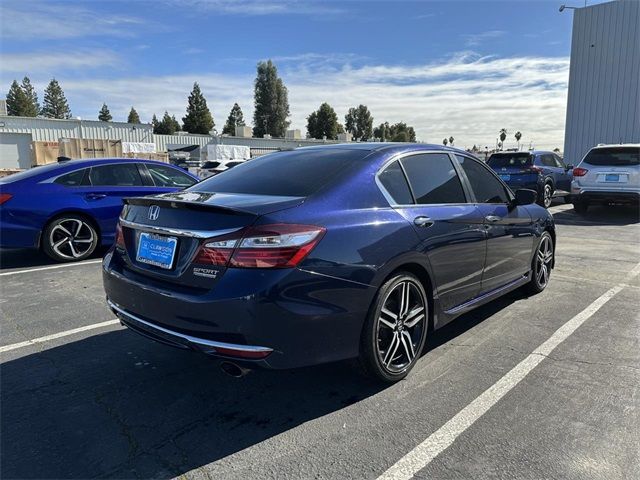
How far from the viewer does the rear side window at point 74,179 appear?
6.84 meters

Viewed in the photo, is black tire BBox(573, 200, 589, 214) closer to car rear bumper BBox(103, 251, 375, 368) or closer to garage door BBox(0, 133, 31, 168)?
car rear bumper BBox(103, 251, 375, 368)

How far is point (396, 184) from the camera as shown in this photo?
3412 millimetres

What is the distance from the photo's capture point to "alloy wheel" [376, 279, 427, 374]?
3119mm

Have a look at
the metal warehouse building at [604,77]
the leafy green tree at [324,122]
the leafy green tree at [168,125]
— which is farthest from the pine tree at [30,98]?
the metal warehouse building at [604,77]

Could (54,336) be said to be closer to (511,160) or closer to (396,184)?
(396,184)

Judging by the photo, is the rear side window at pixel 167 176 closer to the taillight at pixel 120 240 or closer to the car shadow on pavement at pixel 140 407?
the car shadow on pavement at pixel 140 407

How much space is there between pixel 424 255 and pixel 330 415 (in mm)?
1212

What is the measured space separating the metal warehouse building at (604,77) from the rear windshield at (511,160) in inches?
588

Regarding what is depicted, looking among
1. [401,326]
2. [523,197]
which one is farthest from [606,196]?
[401,326]

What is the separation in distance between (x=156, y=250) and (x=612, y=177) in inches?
463

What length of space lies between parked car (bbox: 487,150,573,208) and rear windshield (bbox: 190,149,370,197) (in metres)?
11.1

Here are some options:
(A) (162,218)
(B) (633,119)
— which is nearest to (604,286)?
(A) (162,218)

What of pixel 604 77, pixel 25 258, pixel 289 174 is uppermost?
pixel 604 77

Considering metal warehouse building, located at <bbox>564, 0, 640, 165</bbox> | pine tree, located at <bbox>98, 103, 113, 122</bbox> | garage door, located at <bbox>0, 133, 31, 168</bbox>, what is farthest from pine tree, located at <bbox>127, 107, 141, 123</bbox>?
metal warehouse building, located at <bbox>564, 0, 640, 165</bbox>
